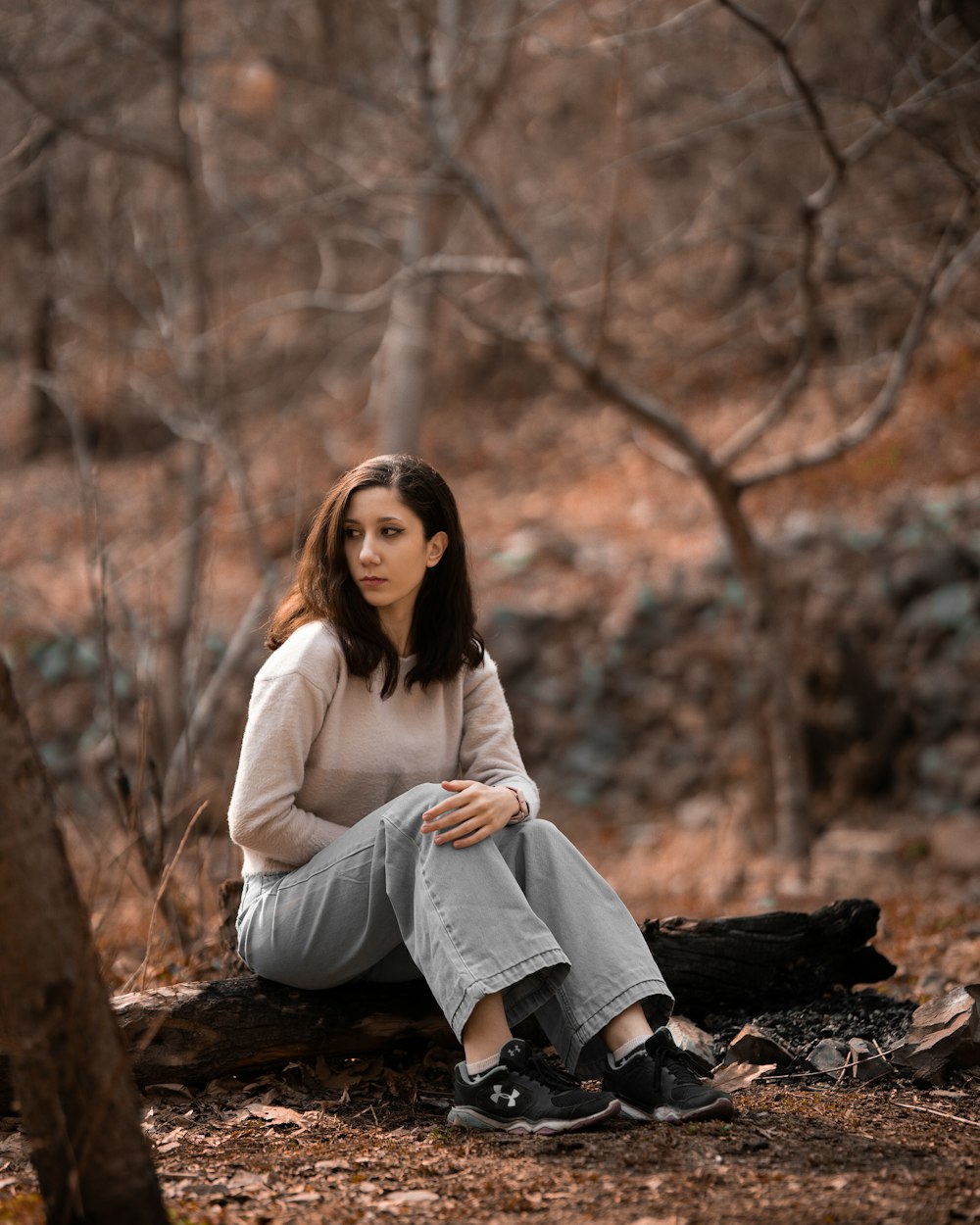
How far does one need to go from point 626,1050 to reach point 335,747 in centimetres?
91

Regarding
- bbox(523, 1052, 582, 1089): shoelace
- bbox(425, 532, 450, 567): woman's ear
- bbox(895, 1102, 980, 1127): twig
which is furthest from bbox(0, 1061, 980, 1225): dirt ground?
bbox(425, 532, 450, 567): woman's ear

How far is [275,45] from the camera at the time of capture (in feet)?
31.1

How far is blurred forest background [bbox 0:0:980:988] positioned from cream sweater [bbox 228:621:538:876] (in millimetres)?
893

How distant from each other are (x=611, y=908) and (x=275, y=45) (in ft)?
28.8

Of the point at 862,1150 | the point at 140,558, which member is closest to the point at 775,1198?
the point at 862,1150

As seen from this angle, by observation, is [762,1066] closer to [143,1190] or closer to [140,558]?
[143,1190]

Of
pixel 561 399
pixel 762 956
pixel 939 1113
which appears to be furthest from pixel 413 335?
pixel 939 1113

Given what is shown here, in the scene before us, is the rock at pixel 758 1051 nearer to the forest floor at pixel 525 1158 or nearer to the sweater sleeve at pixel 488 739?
the forest floor at pixel 525 1158

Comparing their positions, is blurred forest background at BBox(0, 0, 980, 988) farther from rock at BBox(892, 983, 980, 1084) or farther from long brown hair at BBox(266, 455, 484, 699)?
rock at BBox(892, 983, 980, 1084)

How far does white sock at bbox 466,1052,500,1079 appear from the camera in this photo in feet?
7.98

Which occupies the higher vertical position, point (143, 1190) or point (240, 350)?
point (240, 350)

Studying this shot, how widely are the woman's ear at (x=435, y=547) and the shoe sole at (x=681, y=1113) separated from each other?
4.23ft

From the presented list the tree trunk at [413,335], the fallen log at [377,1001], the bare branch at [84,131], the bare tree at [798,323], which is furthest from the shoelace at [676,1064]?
the tree trunk at [413,335]

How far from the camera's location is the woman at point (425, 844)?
7.97 ft
